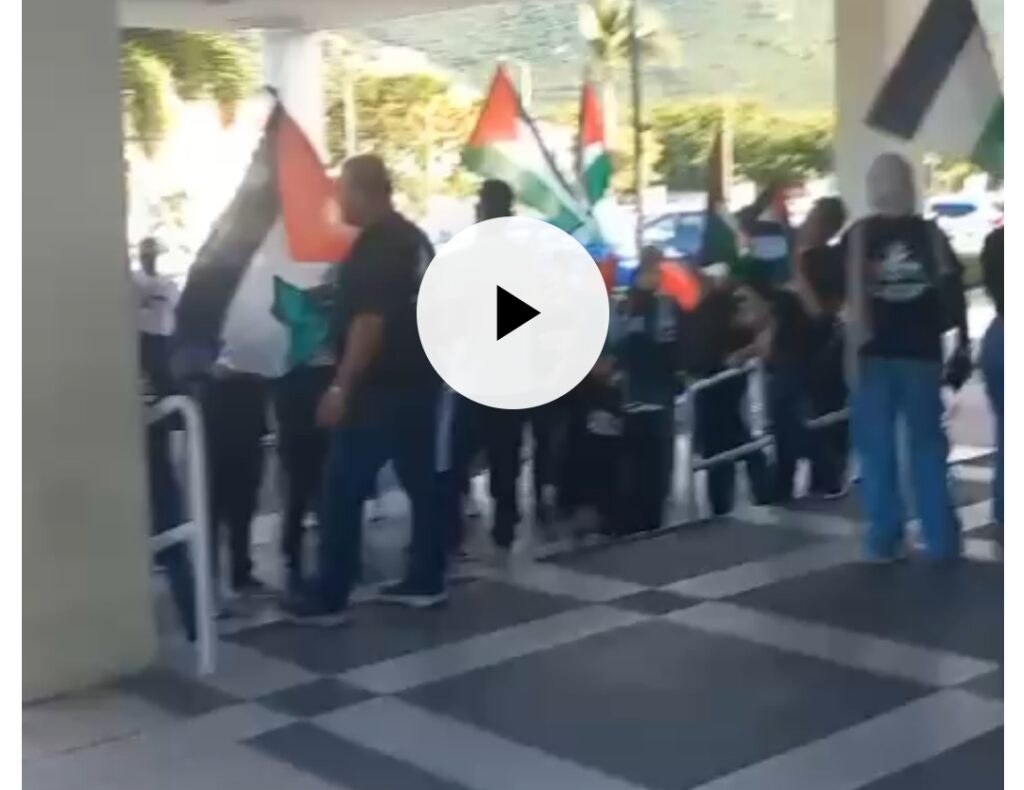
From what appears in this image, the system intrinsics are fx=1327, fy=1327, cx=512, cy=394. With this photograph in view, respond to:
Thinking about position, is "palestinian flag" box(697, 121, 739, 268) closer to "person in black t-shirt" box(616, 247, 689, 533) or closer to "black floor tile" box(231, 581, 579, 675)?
"person in black t-shirt" box(616, 247, 689, 533)

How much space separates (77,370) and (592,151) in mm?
540

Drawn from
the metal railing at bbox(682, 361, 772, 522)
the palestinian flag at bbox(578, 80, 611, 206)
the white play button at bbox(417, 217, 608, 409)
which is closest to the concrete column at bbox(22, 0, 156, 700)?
the white play button at bbox(417, 217, 608, 409)

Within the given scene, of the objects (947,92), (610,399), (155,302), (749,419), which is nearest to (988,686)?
(749,419)

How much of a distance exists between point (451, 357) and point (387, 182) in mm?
179

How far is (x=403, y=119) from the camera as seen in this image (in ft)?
4.15

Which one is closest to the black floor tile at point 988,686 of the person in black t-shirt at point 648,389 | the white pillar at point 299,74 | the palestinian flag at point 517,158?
the person in black t-shirt at point 648,389

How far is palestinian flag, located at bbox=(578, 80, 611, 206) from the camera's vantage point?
1277mm

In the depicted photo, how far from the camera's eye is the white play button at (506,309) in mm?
1275

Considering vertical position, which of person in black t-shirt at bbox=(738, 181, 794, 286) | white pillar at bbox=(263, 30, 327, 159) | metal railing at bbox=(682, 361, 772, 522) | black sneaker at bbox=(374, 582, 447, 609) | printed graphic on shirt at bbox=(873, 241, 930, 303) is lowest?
black sneaker at bbox=(374, 582, 447, 609)

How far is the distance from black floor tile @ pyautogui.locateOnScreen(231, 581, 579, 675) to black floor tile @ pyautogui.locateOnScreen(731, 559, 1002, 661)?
0.22 m

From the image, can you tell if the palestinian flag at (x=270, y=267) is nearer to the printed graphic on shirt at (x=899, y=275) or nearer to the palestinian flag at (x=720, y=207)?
the palestinian flag at (x=720, y=207)

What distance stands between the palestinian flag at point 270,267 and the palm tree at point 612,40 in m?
0.28
